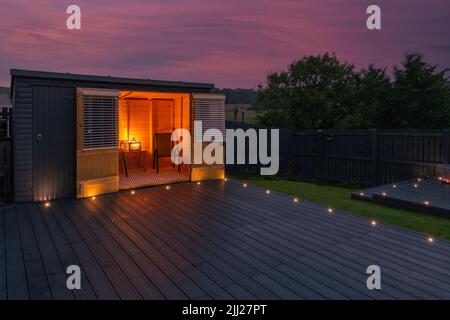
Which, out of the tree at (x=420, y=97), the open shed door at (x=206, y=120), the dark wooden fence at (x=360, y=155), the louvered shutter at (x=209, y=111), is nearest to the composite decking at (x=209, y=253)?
the open shed door at (x=206, y=120)

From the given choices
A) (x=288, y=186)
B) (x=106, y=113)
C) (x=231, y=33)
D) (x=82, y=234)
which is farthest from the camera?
(x=231, y=33)

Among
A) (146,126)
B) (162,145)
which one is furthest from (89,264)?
(146,126)

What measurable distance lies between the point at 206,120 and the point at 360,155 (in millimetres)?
5267

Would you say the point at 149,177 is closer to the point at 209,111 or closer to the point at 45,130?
the point at 209,111

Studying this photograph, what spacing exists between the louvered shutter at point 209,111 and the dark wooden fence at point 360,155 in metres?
3.01

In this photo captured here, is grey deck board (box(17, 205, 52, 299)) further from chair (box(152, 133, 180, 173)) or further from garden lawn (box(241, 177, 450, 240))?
garden lawn (box(241, 177, 450, 240))

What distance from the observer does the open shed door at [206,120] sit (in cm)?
907

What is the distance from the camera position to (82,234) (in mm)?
4836

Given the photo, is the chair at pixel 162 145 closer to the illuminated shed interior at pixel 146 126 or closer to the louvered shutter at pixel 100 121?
the illuminated shed interior at pixel 146 126

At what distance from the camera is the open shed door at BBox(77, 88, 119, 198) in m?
7.02

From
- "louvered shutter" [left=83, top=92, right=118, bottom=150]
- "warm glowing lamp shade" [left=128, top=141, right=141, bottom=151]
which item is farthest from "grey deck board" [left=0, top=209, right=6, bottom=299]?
"warm glowing lamp shade" [left=128, top=141, right=141, bottom=151]
